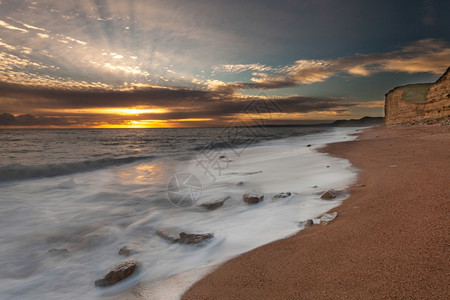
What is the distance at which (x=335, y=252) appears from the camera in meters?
2.27

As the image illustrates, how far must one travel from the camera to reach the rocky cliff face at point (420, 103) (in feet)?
70.6

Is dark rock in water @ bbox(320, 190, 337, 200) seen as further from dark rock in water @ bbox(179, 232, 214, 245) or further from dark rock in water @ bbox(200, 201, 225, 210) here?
dark rock in water @ bbox(179, 232, 214, 245)

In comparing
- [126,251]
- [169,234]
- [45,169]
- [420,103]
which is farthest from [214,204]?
[420,103]

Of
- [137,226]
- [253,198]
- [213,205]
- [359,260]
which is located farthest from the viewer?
[213,205]

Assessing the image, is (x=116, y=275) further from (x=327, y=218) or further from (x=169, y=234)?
(x=327, y=218)

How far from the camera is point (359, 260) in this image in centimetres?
203

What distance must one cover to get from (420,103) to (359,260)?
3873cm

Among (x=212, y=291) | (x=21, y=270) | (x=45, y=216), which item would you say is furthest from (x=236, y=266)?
(x=45, y=216)

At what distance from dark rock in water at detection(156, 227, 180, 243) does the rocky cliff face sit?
1057 inches

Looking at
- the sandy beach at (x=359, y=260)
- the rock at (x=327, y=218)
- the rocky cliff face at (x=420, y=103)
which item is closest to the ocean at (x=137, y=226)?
the rock at (x=327, y=218)

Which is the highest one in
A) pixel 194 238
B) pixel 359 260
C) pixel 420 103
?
pixel 420 103

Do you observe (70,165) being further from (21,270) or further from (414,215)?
(414,215)

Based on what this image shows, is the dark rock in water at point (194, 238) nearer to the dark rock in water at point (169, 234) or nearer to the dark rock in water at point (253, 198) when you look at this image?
the dark rock in water at point (169, 234)

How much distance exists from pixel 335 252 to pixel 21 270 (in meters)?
4.21
